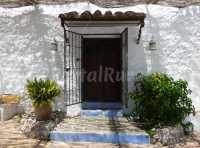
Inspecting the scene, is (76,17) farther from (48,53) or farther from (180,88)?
(180,88)

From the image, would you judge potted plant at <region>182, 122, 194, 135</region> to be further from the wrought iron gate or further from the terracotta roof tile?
the wrought iron gate

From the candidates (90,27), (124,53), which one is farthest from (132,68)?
(90,27)

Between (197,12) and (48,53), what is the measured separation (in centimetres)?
456

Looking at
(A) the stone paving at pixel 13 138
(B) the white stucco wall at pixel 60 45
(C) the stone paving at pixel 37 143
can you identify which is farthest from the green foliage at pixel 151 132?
(A) the stone paving at pixel 13 138

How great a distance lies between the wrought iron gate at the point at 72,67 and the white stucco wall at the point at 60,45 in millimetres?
272

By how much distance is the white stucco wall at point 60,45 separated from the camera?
1134cm

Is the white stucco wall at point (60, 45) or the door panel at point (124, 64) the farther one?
the white stucco wall at point (60, 45)

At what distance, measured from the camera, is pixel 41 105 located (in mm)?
9719

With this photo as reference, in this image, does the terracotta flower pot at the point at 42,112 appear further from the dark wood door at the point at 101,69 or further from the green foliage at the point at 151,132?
the green foliage at the point at 151,132

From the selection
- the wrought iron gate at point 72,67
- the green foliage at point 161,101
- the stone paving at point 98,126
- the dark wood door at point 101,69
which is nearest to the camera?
the stone paving at point 98,126

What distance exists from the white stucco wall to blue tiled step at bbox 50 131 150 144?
2.50 meters

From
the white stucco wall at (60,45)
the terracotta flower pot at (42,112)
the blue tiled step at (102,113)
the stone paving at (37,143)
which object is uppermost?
the white stucco wall at (60,45)

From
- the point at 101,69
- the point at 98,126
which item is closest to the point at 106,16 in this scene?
→ the point at 101,69

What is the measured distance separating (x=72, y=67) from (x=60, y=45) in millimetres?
741
